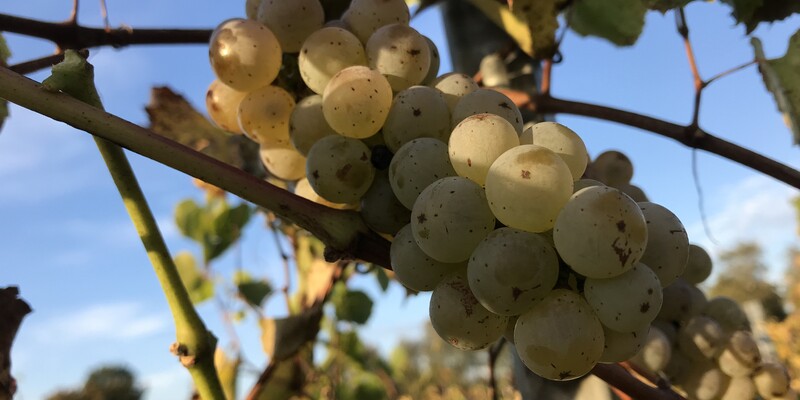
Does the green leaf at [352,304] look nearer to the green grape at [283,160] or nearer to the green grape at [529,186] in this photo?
the green grape at [283,160]

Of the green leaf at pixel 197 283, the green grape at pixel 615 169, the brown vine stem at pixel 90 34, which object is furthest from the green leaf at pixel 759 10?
the green leaf at pixel 197 283

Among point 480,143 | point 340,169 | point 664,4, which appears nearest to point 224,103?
point 340,169

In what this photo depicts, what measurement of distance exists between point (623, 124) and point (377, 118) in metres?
0.28

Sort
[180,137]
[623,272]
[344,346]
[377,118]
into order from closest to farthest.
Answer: [623,272], [377,118], [180,137], [344,346]

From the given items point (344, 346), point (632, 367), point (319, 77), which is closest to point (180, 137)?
point (319, 77)

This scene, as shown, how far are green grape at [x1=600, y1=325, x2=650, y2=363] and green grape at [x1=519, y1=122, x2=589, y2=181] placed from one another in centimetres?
10

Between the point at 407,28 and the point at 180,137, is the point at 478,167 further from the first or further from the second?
the point at 180,137

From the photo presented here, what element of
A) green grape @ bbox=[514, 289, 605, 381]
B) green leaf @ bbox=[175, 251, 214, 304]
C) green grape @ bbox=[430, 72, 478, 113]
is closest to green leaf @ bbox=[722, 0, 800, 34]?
green grape @ bbox=[430, 72, 478, 113]

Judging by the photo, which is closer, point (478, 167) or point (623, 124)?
point (478, 167)

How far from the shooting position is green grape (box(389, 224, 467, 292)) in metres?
0.35

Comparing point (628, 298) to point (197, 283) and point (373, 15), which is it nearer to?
point (373, 15)

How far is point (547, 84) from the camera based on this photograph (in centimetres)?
65

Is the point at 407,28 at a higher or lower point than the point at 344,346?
higher

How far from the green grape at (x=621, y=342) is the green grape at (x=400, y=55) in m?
0.23
